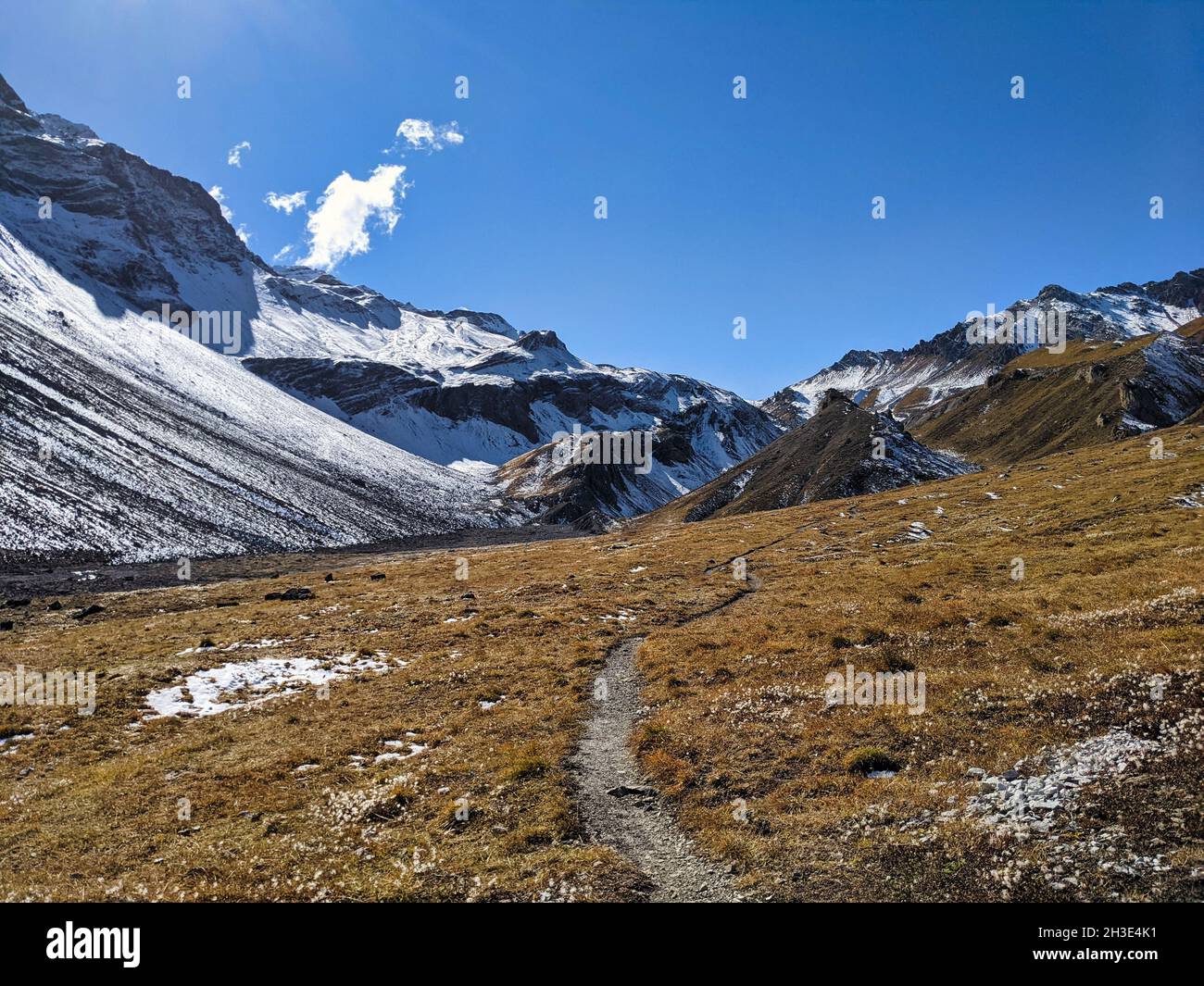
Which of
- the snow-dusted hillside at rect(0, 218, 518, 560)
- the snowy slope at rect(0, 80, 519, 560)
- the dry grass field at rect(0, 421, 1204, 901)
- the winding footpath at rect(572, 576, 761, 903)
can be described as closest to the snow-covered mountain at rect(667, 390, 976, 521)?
the dry grass field at rect(0, 421, 1204, 901)

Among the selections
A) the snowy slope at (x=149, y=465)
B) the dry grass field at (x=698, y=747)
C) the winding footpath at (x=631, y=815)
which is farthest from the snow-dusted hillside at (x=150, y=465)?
the winding footpath at (x=631, y=815)

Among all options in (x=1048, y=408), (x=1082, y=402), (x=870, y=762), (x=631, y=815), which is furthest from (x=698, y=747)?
(x=1048, y=408)

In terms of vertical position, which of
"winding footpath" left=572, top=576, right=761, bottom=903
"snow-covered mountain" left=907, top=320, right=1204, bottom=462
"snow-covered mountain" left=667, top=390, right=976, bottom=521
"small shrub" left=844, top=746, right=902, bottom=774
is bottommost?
"winding footpath" left=572, top=576, right=761, bottom=903

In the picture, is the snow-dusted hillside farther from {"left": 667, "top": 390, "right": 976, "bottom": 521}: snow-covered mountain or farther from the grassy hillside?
the grassy hillside

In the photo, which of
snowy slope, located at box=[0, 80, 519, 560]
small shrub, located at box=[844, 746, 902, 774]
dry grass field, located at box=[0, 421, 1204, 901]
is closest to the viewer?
dry grass field, located at box=[0, 421, 1204, 901]

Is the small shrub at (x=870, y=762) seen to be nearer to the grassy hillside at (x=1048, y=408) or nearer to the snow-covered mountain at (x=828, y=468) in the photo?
the snow-covered mountain at (x=828, y=468)

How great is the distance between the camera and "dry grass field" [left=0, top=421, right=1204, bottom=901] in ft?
36.8

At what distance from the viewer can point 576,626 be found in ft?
115

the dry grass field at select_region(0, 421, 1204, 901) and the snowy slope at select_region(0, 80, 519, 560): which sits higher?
the snowy slope at select_region(0, 80, 519, 560)

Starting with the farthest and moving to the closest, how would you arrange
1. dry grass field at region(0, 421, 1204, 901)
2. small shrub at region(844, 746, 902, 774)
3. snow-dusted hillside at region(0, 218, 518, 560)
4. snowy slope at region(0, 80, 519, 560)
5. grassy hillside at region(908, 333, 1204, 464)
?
grassy hillside at region(908, 333, 1204, 464), snow-dusted hillside at region(0, 218, 518, 560), snowy slope at region(0, 80, 519, 560), small shrub at region(844, 746, 902, 774), dry grass field at region(0, 421, 1204, 901)

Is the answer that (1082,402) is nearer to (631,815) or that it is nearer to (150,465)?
(631,815)
